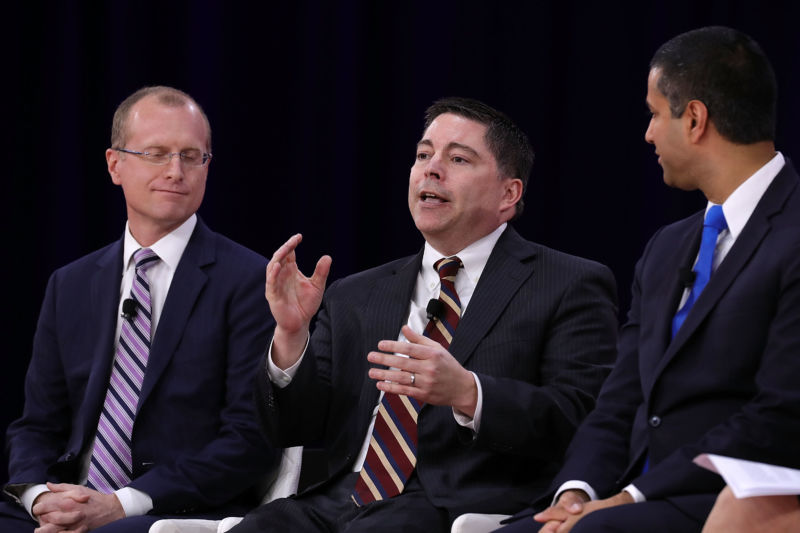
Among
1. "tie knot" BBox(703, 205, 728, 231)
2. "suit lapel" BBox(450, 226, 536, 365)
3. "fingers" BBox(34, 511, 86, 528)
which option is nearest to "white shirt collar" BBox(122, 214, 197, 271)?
"fingers" BBox(34, 511, 86, 528)

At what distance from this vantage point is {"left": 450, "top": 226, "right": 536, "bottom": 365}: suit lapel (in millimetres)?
2996

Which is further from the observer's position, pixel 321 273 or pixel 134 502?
pixel 134 502

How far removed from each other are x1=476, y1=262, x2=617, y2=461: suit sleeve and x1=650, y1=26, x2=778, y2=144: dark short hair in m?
0.64

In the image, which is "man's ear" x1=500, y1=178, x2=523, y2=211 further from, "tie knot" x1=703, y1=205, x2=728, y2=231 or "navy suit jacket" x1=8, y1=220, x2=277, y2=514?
"tie knot" x1=703, y1=205, x2=728, y2=231

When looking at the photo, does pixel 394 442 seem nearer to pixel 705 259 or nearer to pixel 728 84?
pixel 705 259

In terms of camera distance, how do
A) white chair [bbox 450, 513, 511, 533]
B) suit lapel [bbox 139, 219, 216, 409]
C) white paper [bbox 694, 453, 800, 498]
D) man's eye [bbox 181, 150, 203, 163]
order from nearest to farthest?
1. white paper [bbox 694, 453, 800, 498]
2. white chair [bbox 450, 513, 511, 533]
3. suit lapel [bbox 139, 219, 216, 409]
4. man's eye [bbox 181, 150, 203, 163]

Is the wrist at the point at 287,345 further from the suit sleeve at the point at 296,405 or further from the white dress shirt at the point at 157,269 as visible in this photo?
the white dress shirt at the point at 157,269

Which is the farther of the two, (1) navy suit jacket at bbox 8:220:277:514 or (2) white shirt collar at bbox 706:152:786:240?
(1) navy suit jacket at bbox 8:220:277:514

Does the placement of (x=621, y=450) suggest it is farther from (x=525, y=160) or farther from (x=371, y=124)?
(x=371, y=124)

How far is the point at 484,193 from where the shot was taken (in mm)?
3268

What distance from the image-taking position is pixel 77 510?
3.04 metres

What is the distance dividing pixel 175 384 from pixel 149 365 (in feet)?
0.29

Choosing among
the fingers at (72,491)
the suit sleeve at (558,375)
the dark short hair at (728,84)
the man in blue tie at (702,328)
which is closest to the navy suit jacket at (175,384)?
the fingers at (72,491)

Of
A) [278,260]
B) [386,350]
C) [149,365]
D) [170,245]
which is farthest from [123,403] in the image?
[386,350]
